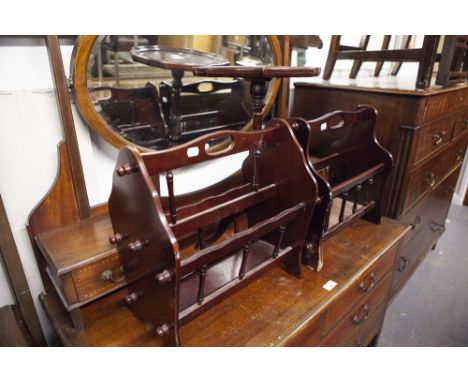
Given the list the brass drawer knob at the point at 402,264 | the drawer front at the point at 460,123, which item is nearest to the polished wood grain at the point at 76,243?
the brass drawer knob at the point at 402,264

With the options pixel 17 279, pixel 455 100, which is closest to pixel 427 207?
pixel 455 100

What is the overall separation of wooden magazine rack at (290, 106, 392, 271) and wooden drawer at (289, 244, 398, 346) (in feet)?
0.44

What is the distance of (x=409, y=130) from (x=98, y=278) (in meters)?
1.25

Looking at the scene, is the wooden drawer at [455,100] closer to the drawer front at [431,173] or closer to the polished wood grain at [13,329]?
the drawer front at [431,173]

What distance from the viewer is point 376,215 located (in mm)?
1345

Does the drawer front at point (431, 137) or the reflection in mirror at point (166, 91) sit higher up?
the reflection in mirror at point (166, 91)

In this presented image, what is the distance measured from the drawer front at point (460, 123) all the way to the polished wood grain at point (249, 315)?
1153 mm

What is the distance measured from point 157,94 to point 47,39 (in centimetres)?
33

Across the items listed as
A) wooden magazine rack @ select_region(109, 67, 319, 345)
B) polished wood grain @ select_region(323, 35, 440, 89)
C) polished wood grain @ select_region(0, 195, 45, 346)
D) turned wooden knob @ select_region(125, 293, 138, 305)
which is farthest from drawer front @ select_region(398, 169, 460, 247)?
polished wood grain @ select_region(0, 195, 45, 346)

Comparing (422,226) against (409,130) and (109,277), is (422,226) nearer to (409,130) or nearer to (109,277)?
(409,130)

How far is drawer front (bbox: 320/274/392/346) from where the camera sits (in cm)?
113

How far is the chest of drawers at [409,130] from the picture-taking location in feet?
4.31
